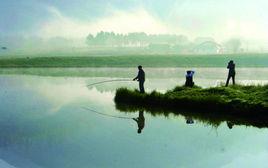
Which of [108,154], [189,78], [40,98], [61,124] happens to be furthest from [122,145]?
[40,98]

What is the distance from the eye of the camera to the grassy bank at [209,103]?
18.7 m

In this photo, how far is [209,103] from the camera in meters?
20.8

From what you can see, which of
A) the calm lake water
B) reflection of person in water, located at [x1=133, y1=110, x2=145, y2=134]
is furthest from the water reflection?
reflection of person in water, located at [x1=133, y1=110, x2=145, y2=134]

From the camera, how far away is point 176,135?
15.4 meters

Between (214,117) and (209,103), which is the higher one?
(209,103)

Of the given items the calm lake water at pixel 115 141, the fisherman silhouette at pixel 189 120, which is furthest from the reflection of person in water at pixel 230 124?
the fisherman silhouette at pixel 189 120

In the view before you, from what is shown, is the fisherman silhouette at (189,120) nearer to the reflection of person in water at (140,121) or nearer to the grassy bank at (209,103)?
the grassy bank at (209,103)

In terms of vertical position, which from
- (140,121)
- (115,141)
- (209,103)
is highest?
(209,103)

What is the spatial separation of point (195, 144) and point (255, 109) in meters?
5.43

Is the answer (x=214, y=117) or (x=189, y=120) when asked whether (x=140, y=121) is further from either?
(x=214, y=117)

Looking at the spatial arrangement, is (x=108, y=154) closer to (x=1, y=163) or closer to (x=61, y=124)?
(x=1, y=163)

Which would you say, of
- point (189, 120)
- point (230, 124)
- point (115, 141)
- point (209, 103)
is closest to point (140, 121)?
point (189, 120)

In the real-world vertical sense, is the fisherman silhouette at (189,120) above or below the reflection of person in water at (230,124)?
below

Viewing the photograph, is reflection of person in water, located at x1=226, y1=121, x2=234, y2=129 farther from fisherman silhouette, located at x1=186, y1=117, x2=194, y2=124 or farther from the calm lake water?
fisherman silhouette, located at x1=186, y1=117, x2=194, y2=124
